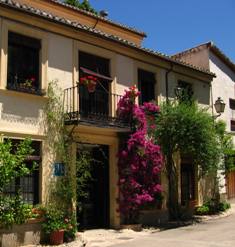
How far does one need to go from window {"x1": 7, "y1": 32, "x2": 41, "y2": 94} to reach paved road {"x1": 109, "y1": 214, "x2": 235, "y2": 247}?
221 inches

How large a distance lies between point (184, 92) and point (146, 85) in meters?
2.36

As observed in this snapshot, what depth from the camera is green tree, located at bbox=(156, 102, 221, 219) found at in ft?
62.3

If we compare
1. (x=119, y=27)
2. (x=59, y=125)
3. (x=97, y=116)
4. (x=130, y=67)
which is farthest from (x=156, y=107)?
(x=119, y=27)

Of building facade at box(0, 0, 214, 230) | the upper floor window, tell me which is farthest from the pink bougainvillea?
the upper floor window

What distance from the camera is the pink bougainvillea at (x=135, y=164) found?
691 inches

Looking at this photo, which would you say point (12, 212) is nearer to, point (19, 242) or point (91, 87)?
point (19, 242)

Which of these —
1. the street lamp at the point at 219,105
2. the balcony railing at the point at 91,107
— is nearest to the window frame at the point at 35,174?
the balcony railing at the point at 91,107

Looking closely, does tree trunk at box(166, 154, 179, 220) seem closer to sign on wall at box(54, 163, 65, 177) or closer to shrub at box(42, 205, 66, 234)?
sign on wall at box(54, 163, 65, 177)

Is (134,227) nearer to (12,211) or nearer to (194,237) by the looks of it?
(194,237)

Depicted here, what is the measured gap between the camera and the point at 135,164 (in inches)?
702

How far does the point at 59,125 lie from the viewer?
15.9m

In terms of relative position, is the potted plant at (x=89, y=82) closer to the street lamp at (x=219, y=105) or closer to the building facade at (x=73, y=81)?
the building facade at (x=73, y=81)

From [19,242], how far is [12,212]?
7.42 feet

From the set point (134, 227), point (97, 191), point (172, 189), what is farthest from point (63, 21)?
point (172, 189)
